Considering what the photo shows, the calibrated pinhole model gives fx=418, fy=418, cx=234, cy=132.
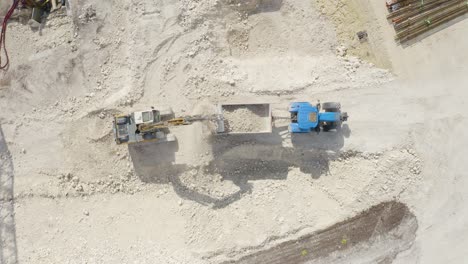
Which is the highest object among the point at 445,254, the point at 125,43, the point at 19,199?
the point at 125,43

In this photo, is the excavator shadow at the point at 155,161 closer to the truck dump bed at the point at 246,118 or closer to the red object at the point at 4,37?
the truck dump bed at the point at 246,118

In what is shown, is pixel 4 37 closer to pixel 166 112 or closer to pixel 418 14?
pixel 166 112

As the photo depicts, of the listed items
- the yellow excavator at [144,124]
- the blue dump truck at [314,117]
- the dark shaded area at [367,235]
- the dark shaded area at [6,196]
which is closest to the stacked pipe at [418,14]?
the blue dump truck at [314,117]

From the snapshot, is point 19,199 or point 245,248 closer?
point 245,248

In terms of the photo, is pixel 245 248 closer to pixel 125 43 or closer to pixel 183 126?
pixel 183 126

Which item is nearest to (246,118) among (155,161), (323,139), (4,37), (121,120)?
(323,139)

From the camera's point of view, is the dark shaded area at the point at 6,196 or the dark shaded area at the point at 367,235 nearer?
the dark shaded area at the point at 367,235

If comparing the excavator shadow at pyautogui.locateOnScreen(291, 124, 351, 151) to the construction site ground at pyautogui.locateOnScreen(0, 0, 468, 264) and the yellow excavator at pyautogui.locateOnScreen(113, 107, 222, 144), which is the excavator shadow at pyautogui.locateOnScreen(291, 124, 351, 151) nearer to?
the construction site ground at pyautogui.locateOnScreen(0, 0, 468, 264)

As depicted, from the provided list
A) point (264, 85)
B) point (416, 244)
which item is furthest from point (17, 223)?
point (416, 244)
